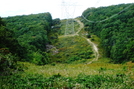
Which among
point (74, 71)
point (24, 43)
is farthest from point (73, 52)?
point (74, 71)

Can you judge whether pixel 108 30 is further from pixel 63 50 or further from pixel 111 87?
pixel 111 87

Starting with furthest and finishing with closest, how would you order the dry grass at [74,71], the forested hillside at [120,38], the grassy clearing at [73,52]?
1. the grassy clearing at [73,52]
2. the forested hillside at [120,38]
3. the dry grass at [74,71]

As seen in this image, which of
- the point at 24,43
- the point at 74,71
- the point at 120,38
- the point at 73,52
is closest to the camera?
the point at 74,71

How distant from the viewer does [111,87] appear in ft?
29.4

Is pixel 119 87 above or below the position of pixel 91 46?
above

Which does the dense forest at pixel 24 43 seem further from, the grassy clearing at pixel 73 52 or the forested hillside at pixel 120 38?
the forested hillside at pixel 120 38

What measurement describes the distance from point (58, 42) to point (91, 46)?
28.9 metres

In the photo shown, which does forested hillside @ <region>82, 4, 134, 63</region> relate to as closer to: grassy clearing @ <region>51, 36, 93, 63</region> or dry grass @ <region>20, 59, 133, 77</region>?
grassy clearing @ <region>51, 36, 93, 63</region>

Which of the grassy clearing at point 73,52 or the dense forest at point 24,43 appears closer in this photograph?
the dense forest at point 24,43

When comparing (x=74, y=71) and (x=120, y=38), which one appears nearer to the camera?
(x=74, y=71)

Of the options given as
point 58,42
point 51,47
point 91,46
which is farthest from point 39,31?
point 91,46

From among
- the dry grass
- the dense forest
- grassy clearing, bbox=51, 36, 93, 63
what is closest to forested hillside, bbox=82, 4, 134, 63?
grassy clearing, bbox=51, 36, 93, 63

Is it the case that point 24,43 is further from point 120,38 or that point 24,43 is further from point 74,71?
point 74,71

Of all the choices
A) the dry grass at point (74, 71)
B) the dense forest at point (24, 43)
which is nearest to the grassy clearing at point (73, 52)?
the dense forest at point (24, 43)
